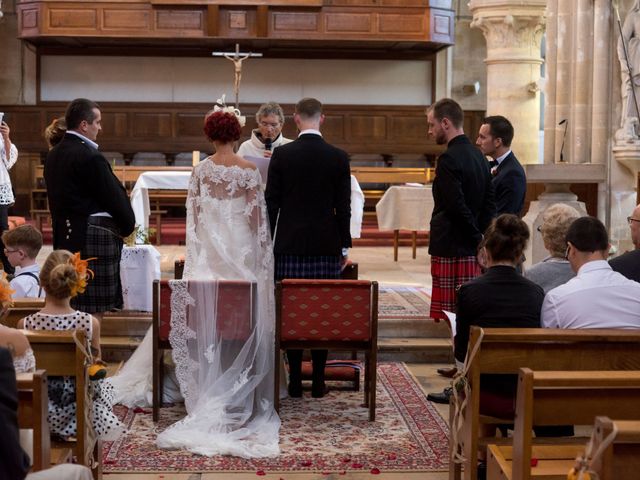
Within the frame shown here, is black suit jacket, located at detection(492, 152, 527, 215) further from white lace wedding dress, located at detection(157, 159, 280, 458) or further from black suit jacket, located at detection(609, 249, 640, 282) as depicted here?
white lace wedding dress, located at detection(157, 159, 280, 458)

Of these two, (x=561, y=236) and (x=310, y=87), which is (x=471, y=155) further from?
(x=310, y=87)

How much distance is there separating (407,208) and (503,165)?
4.64 metres

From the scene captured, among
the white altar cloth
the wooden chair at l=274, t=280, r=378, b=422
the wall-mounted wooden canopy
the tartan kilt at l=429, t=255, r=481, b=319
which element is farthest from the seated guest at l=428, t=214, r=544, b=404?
the wall-mounted wooden canopy

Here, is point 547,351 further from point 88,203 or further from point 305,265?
point 88,203

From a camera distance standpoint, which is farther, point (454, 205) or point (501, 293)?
point (454, 205)

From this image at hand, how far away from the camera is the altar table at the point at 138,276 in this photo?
7.95 metres

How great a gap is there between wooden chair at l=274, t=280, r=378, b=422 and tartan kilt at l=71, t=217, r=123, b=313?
109 centimetres

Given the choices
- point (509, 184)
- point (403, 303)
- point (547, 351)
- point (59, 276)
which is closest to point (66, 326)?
point (59, 276)

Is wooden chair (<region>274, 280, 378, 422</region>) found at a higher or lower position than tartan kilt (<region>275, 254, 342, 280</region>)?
lower

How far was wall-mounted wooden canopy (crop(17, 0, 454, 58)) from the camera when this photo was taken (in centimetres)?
1592

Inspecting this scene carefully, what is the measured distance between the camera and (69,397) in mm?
4352

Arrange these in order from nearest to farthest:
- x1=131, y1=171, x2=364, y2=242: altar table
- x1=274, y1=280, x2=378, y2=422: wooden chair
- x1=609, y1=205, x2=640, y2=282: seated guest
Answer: x1=609, y1=205, x2=640, y2=282: seated guest → x1=274, y1=280, x2=378, y2=422: wooden chair → x1=131, y1=171, x2=364, y2=242: altar table

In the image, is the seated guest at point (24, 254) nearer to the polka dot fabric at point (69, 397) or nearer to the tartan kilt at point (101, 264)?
the tartan kilt at point (101, 264)

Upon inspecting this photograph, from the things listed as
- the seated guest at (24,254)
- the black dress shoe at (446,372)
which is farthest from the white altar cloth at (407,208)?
the seated guest at (24,254)
